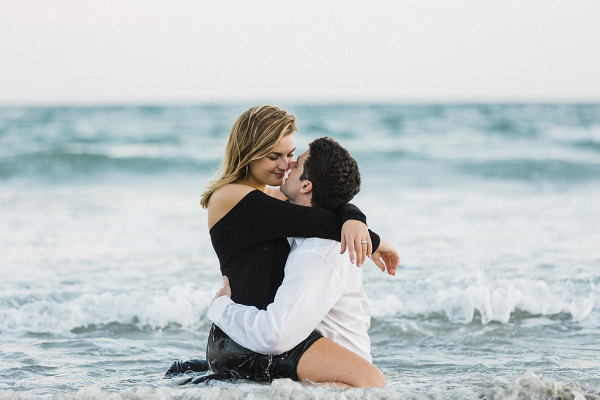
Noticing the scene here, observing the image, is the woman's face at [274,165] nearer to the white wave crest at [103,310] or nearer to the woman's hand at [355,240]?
the woman's hand at [355,240]

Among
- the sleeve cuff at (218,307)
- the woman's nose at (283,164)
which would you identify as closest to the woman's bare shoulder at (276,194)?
the woman's nose at (283,164)

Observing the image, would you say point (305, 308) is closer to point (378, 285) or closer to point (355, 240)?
point (355, 240)

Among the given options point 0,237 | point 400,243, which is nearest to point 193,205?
point 0,237

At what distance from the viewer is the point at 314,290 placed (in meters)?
2.74

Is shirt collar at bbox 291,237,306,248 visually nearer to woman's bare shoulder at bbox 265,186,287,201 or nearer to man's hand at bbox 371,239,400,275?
man's hand at bbox 371,239,400,275

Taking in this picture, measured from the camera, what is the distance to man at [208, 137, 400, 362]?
8.96ft

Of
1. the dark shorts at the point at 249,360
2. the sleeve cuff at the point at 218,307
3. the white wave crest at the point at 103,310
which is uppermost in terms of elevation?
the sleeve cuff at the point at 218,307

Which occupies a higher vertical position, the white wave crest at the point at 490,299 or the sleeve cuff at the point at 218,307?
the sleeve cuff at the point at 218,307

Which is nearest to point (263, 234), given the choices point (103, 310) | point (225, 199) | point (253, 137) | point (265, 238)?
point (265, 238)

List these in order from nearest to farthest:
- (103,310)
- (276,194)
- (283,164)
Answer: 1. (283,164)
2. (276,194)
3. (103,310)

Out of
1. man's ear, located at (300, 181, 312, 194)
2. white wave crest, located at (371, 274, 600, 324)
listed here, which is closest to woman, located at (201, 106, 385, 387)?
man's ear, located at (300, 181, 312, 194)

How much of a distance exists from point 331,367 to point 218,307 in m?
0.64

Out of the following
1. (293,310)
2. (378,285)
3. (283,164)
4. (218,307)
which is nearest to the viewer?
(293,310)

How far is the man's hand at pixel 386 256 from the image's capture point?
10.5 feet
